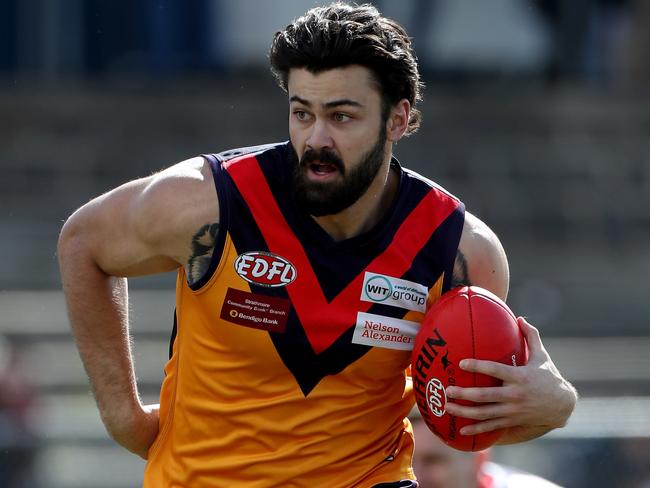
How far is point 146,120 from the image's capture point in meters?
15.5

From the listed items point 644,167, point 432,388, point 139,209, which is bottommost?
point 644,167

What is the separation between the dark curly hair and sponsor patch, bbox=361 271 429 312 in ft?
1.74

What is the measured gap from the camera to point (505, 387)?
13.0 ft

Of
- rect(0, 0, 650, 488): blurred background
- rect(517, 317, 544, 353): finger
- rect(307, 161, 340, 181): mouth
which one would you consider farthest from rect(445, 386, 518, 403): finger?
rect(0, 0, 650, 488): blurred background

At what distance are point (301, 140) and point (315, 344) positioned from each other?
66 centimetres

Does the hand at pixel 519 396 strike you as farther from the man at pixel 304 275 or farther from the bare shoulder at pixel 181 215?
the bare shoulder at pixel 181 215

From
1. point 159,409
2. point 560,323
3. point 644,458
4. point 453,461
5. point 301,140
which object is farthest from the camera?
point 560,323

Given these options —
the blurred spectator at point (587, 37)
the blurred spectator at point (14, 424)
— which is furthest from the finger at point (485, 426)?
the blurred spectator at point (587, 37)

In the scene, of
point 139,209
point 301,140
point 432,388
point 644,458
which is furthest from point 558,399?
point 644,458

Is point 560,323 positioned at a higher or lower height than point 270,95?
lower

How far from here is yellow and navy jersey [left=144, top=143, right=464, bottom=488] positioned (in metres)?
4.07

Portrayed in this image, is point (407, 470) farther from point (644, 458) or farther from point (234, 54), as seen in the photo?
point (234, 54)

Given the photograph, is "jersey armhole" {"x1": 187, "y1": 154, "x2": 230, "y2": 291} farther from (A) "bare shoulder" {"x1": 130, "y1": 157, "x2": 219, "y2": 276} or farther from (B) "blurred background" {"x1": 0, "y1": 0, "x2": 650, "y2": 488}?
(B) "blurred background" {"x1": 0, "y1": 0, "x2": 650, "y2": 488}

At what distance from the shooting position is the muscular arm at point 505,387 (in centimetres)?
396
